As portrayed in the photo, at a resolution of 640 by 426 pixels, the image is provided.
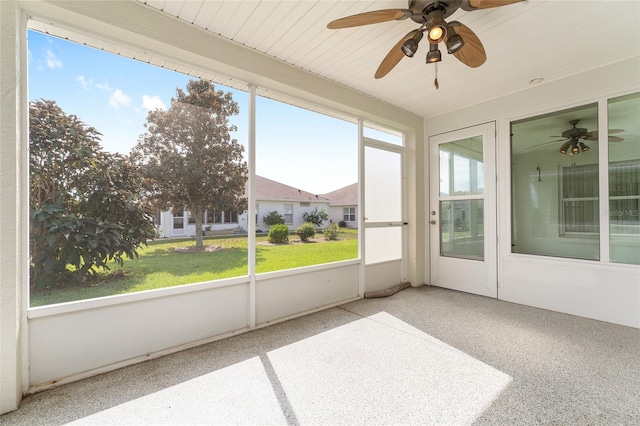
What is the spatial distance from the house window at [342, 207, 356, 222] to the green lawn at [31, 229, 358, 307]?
32.3 inches

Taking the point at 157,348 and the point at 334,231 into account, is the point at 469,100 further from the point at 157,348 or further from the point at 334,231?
the point at 157,348

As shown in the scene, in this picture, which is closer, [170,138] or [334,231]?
[170,138]

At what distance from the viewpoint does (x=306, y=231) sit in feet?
12.0

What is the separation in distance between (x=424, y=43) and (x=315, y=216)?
2214mm

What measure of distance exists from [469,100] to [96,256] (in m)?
4.55

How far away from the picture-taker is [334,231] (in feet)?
12.9

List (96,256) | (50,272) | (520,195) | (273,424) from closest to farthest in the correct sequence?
(273,424)
(50,272)
(96,256)
(520,195)

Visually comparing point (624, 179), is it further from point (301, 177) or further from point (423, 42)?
point (301, 177)

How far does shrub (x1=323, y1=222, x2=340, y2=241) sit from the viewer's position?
12.6 ft

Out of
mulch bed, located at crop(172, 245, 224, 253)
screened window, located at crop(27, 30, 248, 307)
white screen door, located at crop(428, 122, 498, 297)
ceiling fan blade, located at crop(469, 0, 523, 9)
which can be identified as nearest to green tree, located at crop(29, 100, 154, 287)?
screened window, located at crop(27, 30, 248, 307)

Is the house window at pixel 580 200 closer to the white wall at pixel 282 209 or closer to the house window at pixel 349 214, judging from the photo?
the house window at pixel 349 214

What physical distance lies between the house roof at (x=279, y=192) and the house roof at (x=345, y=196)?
24 centimetres

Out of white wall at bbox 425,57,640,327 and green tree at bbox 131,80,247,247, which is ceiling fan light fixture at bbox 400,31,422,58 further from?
white wall at bbox 425,57,640,327

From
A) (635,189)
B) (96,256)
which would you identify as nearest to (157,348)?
(96,256)
